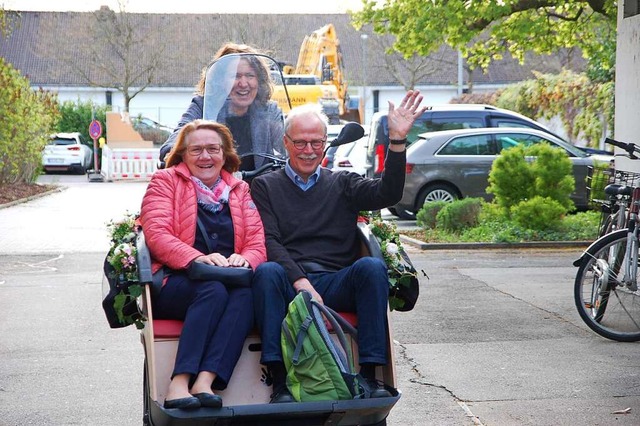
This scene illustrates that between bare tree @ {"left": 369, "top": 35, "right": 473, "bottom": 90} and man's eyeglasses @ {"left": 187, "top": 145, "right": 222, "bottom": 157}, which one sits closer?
man's eyeglasses @ {"left": 187, "top": 145, "right": 222, "bottom": 157}

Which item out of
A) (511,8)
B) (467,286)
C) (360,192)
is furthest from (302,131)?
(511,8)

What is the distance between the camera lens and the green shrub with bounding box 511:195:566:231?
1584 centimetres

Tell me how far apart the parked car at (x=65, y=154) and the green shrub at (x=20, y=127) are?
1095cm

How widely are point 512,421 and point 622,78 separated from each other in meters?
7.86

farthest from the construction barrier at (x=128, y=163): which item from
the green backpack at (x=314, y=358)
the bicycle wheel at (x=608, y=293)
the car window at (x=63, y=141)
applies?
the green backpack at (x=314, y=358)

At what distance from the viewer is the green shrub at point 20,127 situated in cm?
2745

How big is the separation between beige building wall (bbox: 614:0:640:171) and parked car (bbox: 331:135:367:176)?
975 centimetres

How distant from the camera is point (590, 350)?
26.4 ft

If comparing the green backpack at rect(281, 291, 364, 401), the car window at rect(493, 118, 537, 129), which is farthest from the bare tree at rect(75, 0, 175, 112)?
the green backpack at rect(281, 291, 364, 401)

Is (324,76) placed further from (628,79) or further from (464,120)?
(628,79)

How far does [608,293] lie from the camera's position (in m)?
8.19

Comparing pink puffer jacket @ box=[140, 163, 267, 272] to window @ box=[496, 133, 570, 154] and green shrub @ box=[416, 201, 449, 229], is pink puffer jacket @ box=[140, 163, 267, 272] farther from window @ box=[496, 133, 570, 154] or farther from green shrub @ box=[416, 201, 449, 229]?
window @ box=[496, 133, 570, 154]

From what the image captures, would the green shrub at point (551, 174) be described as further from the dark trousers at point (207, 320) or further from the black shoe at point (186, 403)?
the black shoe at point (186, 403)

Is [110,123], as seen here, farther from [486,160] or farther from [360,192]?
[360,192]
